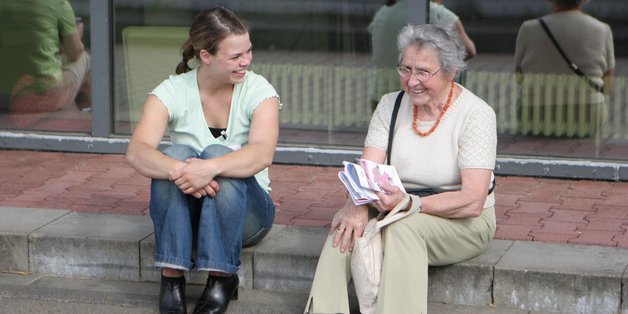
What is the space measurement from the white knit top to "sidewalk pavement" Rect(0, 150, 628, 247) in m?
0.83

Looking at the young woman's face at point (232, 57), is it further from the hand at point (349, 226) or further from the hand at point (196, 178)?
the hand at point (349, 226)

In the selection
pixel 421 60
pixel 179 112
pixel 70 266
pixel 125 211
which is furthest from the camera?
pixel 125 211

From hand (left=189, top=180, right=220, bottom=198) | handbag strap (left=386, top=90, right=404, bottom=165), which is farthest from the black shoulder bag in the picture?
hand (left=189, top=180, right=220, bottom=198)

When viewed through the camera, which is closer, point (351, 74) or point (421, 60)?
point (421, 60)

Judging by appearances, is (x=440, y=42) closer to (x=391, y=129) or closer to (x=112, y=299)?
(x=391, y=129)

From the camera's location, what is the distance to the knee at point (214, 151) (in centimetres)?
495

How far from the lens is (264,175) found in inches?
209

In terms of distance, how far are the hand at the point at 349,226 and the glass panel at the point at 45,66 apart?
356 cm

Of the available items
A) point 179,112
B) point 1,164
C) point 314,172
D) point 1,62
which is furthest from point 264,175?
point 1,62

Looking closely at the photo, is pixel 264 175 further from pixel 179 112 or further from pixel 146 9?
pixel 146 9

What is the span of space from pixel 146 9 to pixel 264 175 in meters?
2.79

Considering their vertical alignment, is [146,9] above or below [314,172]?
above

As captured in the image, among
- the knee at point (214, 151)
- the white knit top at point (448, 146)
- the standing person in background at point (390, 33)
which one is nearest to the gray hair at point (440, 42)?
the white knit top at point (448, 146)

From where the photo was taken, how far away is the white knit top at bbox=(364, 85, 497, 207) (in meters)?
4.82
